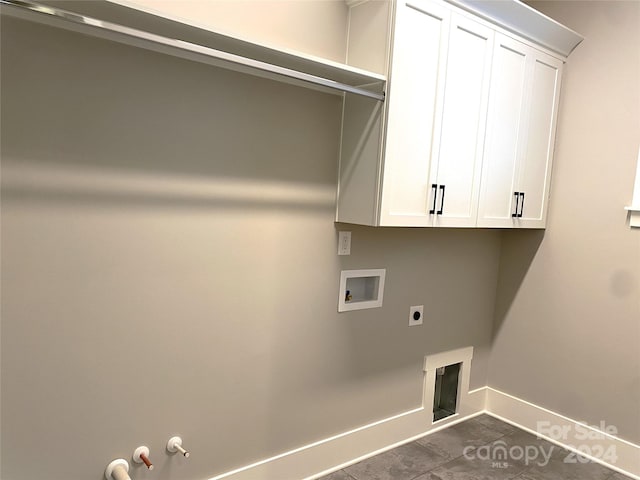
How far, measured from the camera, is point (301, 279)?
7.31 feet

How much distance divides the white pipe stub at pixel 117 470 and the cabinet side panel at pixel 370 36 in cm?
196

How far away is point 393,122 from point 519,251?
1.60 metres

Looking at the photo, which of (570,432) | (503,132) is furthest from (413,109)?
(570,432)

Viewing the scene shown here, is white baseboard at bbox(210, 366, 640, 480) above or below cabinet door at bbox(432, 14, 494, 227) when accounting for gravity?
below

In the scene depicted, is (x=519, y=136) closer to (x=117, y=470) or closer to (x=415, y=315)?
(x=415, y=315)

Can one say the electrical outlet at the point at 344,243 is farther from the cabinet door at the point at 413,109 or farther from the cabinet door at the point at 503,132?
the cabinet door at the point at 503,132

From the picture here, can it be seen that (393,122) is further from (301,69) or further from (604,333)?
(604,333)

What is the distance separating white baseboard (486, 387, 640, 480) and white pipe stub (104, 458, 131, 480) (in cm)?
248

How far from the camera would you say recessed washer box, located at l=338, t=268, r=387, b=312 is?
7.84ft

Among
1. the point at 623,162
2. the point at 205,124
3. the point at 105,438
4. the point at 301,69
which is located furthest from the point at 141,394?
the point at 623,162

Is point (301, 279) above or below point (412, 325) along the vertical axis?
above

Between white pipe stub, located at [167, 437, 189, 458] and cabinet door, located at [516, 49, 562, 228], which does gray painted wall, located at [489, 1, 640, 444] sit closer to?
cabinet door, located at [516, 49, 562, 228]

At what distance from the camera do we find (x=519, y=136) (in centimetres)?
262

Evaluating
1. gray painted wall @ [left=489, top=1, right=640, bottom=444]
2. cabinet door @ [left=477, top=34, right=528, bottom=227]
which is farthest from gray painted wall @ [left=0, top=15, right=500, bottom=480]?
gray painted wall @ [left=489, top=1, right=640, bottom=444]
